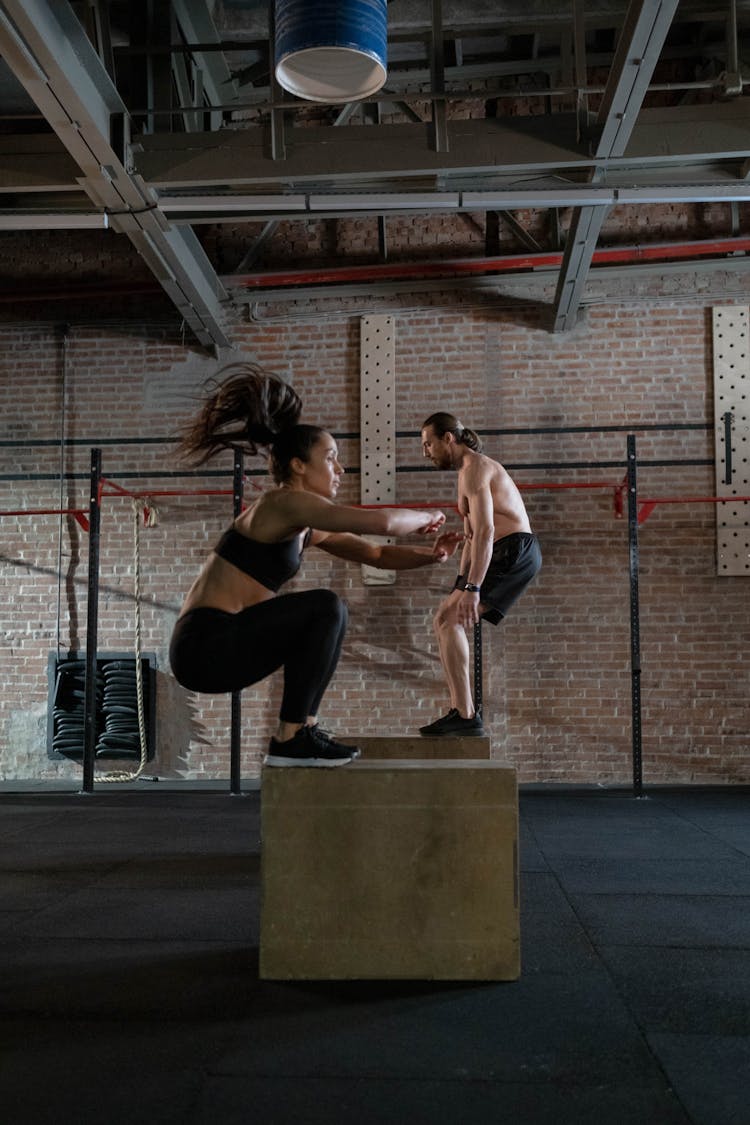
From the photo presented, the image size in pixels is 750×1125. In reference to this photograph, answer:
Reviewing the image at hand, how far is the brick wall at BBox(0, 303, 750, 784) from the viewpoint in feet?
23.2

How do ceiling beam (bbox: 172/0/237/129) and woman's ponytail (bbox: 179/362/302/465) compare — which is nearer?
woman's ponytail (bbox: 179/362/302/465)

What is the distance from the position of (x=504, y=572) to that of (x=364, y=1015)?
298 centimetres

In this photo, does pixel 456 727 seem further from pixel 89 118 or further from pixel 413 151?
pixel 89 118

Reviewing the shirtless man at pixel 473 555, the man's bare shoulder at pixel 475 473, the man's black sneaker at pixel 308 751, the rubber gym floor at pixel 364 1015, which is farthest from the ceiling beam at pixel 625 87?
the rubber gym floor at pixel 364 1015

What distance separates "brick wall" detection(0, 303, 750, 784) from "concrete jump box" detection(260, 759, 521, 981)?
15.4 feet

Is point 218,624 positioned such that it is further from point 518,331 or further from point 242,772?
point 518,331

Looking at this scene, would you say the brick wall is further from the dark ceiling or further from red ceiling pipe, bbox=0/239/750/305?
the dark ceiling

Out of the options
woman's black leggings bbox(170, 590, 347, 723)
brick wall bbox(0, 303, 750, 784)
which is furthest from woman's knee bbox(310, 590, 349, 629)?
brick wall bbox(0, 303, 750, 784)

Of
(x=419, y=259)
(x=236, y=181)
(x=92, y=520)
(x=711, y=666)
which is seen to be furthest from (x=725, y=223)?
(x=92, y=520)

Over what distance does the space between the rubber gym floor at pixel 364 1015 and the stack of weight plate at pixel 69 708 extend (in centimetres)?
341

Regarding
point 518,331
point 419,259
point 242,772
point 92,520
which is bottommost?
point 242,772

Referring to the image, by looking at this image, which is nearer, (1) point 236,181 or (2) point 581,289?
(1) point 236,181

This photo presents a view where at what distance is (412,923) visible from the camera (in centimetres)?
242

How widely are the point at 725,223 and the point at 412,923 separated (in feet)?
20.9
